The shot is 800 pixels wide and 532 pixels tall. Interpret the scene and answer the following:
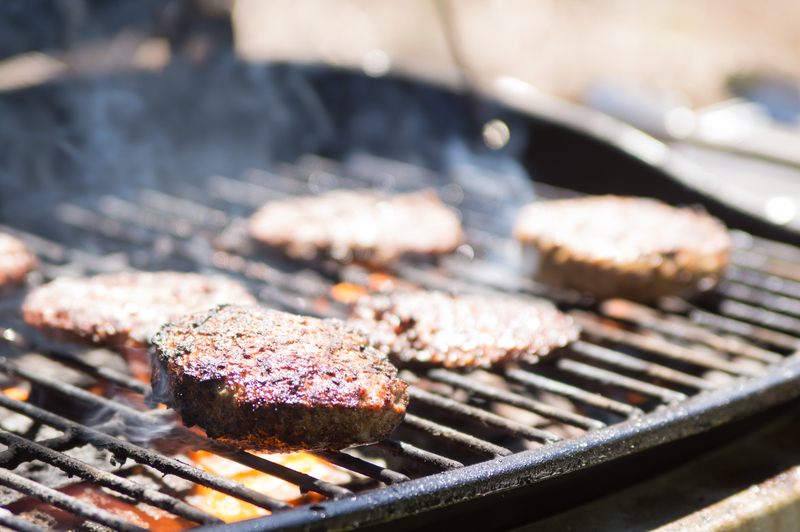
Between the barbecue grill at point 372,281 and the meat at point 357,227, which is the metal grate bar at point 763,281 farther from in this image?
the meat at point 357,227

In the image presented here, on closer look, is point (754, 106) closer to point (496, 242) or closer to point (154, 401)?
point (496, 242)

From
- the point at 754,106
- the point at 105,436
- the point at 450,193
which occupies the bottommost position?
the point at 105,436

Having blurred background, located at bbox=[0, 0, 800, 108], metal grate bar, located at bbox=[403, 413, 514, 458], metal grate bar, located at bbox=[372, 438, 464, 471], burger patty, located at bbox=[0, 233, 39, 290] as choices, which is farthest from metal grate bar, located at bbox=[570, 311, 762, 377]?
A: blurred background, located at bbox=[0, 0, 800, 108]

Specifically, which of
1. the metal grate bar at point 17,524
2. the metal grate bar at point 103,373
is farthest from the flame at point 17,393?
the metal grate bar at point 17,524

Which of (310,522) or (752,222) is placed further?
(752,222)

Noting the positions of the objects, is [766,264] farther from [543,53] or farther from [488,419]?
[543,53]

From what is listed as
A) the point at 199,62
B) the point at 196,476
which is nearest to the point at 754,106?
the point at 199,62
